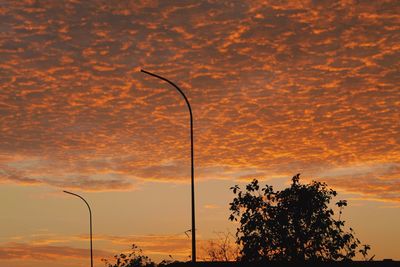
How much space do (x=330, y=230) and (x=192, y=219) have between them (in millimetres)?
30467

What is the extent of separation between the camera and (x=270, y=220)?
54.7m

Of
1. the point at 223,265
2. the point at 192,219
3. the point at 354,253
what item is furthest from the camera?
the point at 354,253

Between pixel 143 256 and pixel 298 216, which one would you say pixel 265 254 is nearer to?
pixel 298 216

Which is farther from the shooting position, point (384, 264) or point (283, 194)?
point (283, 194)

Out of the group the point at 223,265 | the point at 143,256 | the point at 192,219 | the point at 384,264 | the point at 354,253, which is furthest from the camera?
the point at 143,256

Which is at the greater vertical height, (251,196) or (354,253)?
(251,196)

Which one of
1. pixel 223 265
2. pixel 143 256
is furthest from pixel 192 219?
pixel 143 256

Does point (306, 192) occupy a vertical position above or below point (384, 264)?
above

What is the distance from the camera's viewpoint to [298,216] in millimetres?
54688

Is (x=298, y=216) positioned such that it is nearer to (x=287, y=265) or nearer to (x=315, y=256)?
(x=315, y=256)

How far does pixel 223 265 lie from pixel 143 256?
184ft

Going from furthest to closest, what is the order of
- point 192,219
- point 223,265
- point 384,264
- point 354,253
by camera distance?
point 354,253 < point 223,265 < point 384,264 < point 192,219

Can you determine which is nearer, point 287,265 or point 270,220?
point 287,265

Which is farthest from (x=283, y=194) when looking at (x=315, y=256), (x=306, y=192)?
(x=315, y=256)
